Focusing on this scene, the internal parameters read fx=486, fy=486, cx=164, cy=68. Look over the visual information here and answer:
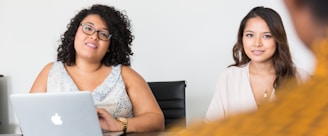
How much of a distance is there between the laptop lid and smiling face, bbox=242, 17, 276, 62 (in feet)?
1.87

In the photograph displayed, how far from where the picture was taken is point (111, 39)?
78.7 inches

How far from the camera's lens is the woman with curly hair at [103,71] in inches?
75.2

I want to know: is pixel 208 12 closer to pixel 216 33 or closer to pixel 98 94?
pixel 216 33

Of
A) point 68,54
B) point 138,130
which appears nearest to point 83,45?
point 68,54

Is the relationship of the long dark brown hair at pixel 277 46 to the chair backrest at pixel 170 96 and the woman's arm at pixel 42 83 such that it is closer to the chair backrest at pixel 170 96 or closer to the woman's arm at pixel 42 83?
the chair backrest at pixel 170 96

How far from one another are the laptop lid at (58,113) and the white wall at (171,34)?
1693 millimetres

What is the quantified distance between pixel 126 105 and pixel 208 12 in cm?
134

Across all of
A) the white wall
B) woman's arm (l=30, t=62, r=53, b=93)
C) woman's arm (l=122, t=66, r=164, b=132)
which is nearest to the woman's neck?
woman's arm (l=122, t=66, r=164, b=132)

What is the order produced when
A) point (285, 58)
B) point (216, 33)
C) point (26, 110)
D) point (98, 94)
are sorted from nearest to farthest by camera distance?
point (26, 110)
point (285, 58)
point (98, 94)
point (216, 33)

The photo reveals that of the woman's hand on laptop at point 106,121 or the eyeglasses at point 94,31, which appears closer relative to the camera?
the woman's hand on laptop at point 106,121

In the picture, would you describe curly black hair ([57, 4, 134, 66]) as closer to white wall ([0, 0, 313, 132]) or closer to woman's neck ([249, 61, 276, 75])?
woman's neck ([249, 61, 276, 75])

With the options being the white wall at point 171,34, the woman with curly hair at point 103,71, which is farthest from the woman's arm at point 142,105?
the white wall at point 171,34

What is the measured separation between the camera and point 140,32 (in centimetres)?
317

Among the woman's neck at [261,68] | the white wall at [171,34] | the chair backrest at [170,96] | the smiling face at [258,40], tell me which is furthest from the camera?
the white wall at [171,34]
